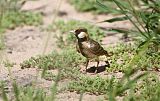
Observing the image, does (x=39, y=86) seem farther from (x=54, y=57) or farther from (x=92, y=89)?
(x=54, y=57)

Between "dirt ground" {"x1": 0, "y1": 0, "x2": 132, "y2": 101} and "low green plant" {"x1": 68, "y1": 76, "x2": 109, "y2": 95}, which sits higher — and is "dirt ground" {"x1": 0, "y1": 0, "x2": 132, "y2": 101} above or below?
below

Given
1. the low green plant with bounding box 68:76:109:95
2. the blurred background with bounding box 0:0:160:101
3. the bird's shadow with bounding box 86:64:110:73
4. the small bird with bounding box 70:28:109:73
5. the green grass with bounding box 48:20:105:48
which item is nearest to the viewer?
the blurred background with bounding box 0:0:160:101

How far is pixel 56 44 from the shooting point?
7.86 metres

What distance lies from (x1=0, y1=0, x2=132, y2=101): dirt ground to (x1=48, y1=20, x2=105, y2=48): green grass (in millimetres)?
109

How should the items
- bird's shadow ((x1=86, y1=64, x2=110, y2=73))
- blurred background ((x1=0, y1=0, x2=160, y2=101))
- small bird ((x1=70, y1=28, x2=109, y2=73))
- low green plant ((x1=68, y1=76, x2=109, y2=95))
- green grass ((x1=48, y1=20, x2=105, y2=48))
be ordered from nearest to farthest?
blurred background ((x1=0, y1=0, x2=160, y2=101)), low green plant ((x1=68, y1=76, x2=109, y2=95)), small bird ((x1=70, y1=28, x2=109, y2=73)), bird's shadow ((x1=86, y1=64, x2=110, y2=73)), green grass ((x1=48, y1=20, x2=105, y2=48))

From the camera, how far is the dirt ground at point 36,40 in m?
5.80

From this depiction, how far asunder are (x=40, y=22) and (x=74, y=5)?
99cm

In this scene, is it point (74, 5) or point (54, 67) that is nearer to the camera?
point (54, 67)

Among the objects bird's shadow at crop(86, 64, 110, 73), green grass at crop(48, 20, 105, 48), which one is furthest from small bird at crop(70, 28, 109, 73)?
green grass at crop(48, 20, 105, 48)

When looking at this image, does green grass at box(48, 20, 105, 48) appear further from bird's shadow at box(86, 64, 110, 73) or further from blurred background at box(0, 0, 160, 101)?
bird's shadow at box(86, 64, 110, 73)

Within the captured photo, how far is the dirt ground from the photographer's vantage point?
580 cm

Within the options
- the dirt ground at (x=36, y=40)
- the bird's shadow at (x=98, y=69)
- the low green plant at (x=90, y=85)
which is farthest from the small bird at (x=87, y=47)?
the low green plant at (x=90, y=85)

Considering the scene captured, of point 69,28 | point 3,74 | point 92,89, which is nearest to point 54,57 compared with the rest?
point 3,74

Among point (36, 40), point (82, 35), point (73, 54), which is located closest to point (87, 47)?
point (82, 35)
